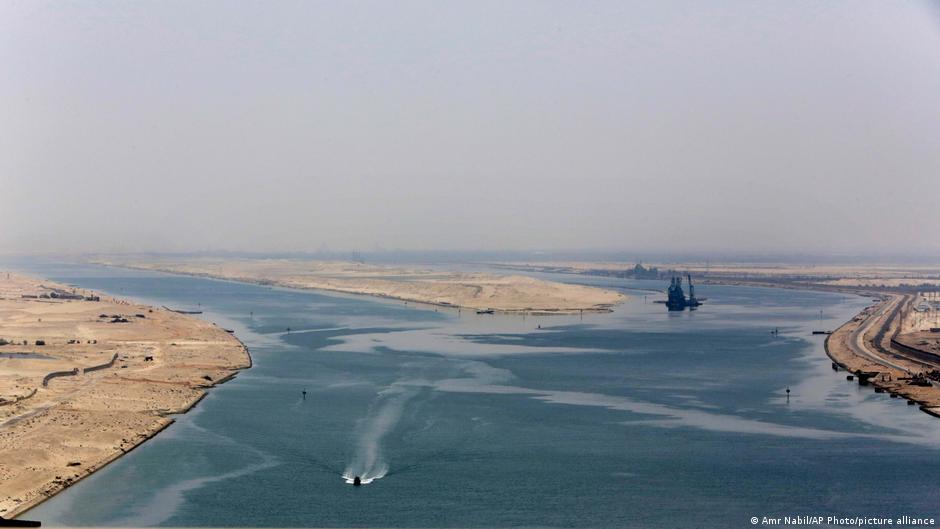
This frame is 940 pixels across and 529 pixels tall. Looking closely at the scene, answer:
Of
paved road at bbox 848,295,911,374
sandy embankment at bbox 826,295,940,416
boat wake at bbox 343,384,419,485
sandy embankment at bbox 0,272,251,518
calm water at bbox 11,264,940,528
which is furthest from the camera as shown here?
paved road at bbox 848,295,911,374

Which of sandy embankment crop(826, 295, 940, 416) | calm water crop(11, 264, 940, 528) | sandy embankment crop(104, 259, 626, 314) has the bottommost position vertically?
calm water crop(11, 264, 940, 528)

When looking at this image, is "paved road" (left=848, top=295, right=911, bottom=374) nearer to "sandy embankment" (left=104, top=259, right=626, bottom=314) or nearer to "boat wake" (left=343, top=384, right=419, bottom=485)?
"sandy embankment" (left=104, top=259, right=626, bottom=314)

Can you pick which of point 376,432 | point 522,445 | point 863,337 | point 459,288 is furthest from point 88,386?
point 459,288

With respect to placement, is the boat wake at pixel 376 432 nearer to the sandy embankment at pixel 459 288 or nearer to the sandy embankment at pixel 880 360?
the sandy embankment at pixel 880 360

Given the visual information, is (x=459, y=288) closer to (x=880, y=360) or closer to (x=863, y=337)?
(x=863, y=337)

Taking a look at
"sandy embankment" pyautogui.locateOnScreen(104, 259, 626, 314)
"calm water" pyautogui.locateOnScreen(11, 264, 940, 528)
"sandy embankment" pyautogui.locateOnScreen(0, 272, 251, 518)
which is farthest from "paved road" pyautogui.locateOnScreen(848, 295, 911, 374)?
"sandy embankment" pyautogui.locateOnScreen(0, 272, 251, 518)

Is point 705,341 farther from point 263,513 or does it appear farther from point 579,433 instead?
point 263,513

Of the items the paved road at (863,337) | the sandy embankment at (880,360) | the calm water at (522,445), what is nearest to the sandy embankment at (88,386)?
the calm water at (522,445)
